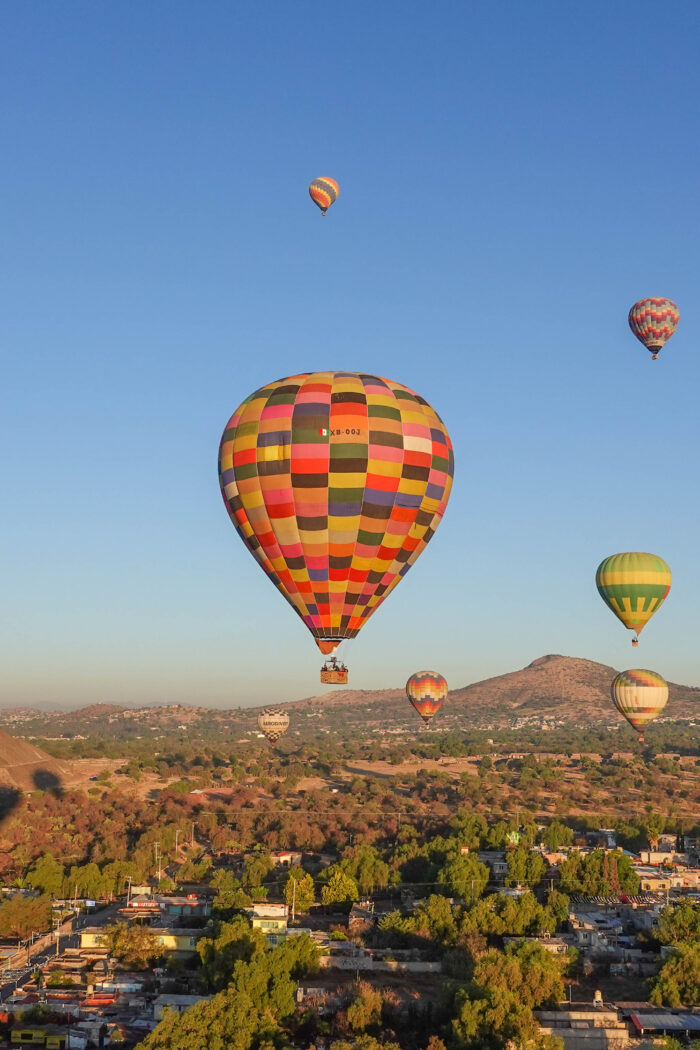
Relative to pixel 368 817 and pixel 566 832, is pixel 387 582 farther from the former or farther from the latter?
pixel 368 817

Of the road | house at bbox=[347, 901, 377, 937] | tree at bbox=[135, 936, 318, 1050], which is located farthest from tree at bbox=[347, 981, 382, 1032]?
the road

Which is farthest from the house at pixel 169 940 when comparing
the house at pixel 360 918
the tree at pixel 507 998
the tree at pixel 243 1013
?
the tree at pixel 507 998

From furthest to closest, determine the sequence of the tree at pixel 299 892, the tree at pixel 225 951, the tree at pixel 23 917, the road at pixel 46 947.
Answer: the tree at pixel 299 892 → the tree at pixel 23 917 → the road at pixel 46 947 → the tree at pixel 225 951

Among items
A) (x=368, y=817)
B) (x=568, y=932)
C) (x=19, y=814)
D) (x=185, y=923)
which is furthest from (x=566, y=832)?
(x=19, y=814)

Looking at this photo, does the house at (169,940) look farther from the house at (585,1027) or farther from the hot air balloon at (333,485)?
the hot air balloon at (333,485)

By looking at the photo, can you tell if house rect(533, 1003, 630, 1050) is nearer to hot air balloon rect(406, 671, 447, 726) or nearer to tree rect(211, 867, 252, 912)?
tree rect(211, 867, 252, 912)

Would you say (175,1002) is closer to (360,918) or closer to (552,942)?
(360,918)

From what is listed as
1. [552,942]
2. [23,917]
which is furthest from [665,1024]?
[23,917]
